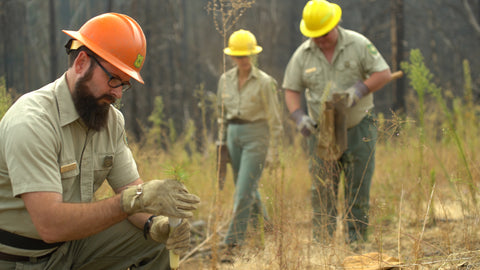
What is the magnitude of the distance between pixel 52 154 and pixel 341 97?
7.40 feet

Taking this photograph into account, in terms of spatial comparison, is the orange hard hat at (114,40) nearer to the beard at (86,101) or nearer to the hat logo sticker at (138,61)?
the hat logo sticker at (138,61)

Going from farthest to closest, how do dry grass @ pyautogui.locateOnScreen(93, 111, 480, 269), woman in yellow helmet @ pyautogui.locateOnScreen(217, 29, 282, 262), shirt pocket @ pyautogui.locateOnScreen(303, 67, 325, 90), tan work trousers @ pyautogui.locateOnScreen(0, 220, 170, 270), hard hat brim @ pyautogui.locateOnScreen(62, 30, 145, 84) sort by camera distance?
woman in yellow helmet @ pyautogui.locateOnScreen(217, 29, 282, 262), shirt pocket @ pyautogui.locateOnScreen(303, 67, 325, 90), dry grass @ pyautogui.locateOnScreen(93, 111, 480, 269), tan work trousers @ pyautogui.locateOnScreen(0, 220, 170, 270), hard hat brim @ pyautogui.locateOnScreen(62, 30, 145, 84)

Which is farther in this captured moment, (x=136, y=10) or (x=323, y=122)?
(x=136, y=10)

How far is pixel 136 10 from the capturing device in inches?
336

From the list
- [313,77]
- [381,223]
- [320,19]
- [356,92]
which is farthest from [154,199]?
[320,19]

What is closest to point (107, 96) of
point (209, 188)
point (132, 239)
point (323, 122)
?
point (132, 239)

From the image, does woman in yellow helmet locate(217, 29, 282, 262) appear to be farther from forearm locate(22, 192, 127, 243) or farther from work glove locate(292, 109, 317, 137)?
forearm locate(22, 192, 127, 243)

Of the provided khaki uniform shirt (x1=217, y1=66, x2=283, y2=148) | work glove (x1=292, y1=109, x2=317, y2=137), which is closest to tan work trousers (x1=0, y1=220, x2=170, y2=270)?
work glove (x1=292, y1=109, x2=317, y2=137)

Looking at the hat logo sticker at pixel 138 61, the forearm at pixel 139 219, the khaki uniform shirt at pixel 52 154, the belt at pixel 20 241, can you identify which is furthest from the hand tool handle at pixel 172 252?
the hat logo sticker at pixel 138 61

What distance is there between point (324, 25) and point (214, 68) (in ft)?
48.9

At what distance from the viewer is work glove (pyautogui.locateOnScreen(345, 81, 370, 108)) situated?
11.2 feet

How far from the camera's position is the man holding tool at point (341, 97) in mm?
3408

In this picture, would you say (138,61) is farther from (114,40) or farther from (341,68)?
(341,68)

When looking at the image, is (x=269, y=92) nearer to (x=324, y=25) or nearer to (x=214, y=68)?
(x=324, y=25)
